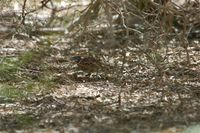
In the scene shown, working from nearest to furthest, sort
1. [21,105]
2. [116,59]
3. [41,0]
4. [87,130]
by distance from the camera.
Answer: [87,130], [21,105], [116,59], [41,0]

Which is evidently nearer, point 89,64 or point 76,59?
point 89,64

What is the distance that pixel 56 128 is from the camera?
14.7 ft

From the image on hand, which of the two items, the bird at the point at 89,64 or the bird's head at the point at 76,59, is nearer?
the bird at the point at 89,64

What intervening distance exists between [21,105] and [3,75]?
0.74m

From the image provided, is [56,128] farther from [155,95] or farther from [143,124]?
[155,95]

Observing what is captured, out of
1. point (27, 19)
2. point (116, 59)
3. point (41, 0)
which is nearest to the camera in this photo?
point (116, 59)

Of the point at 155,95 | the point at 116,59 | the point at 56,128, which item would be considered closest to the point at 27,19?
the point at 116,59

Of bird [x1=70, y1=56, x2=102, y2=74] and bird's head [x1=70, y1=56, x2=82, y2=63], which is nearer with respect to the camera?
bird [x1=70, y1=56, x2=102, y2=74]

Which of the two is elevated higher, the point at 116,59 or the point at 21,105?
the point at 116,59

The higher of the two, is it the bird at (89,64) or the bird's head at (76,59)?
the bird's head at (76,59)

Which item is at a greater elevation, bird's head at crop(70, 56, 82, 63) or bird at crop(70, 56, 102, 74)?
bird's head at crop(70, 56, 82, 63)

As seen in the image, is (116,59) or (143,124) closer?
(143,124)

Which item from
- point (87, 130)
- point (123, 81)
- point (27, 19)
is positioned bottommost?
point (87, 130)

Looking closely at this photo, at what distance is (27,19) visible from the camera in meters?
7.30
